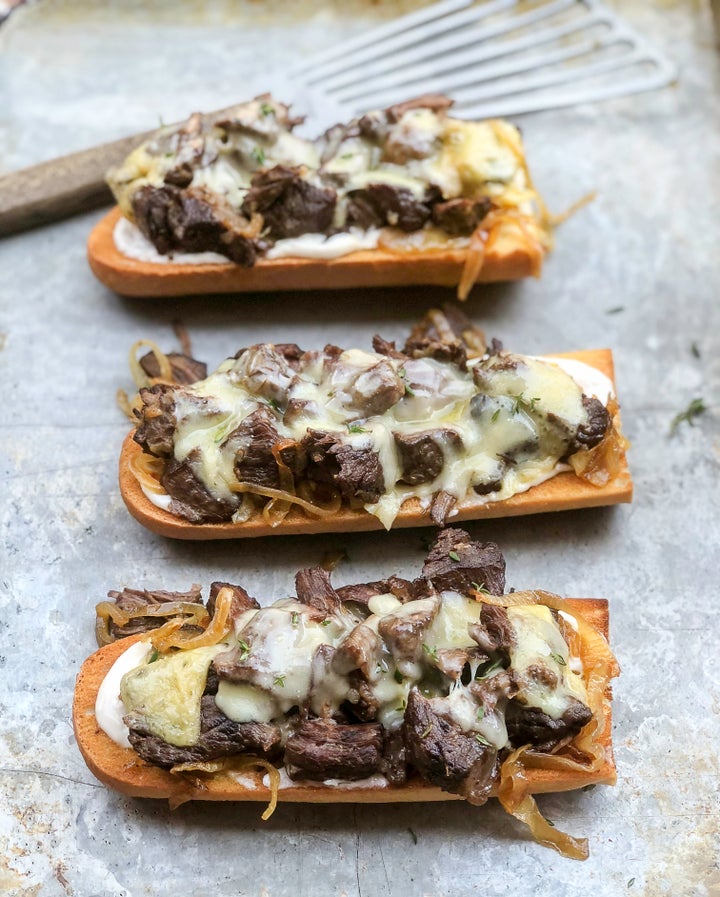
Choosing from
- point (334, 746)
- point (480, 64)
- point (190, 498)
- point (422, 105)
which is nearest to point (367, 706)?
point (334, 746)

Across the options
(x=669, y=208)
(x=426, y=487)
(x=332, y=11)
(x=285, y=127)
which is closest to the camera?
(x=426, y=487)

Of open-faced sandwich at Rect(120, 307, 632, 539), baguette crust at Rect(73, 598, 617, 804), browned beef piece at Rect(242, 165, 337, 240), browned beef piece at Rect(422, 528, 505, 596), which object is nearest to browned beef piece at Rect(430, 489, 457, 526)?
open-faced sandwich at Rect(120, 307, 632, 539)

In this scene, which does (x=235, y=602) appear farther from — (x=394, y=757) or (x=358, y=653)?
(x=394, y=757)

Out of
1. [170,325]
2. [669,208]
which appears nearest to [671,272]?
[669,208]

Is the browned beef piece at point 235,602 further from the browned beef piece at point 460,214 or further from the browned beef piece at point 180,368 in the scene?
the browned beef piece at point 460,214

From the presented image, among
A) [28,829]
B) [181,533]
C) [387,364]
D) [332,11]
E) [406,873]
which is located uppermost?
[332,11]

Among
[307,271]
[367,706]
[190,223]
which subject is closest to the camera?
[367,706]

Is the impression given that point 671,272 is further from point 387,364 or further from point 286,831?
point 286,831

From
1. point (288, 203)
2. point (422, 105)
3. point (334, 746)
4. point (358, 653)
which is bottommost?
point (334, 746)
